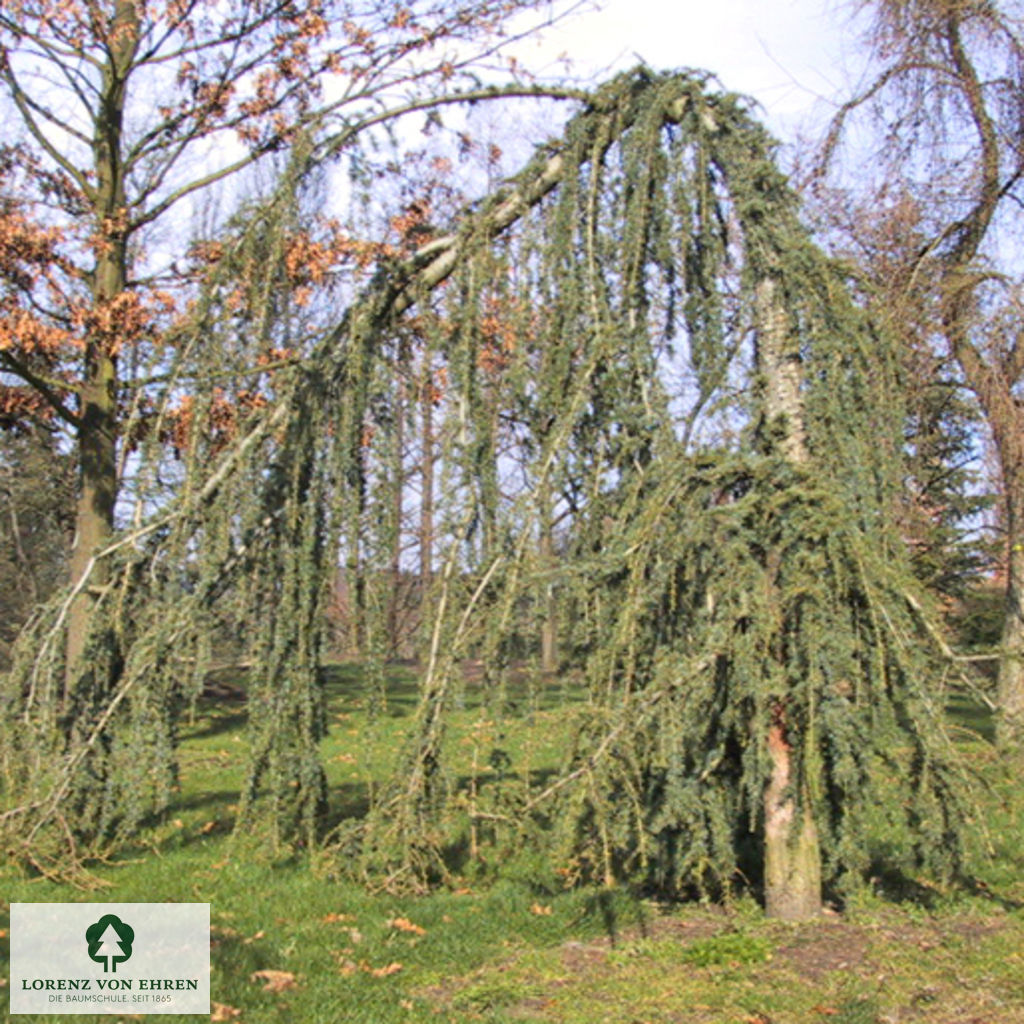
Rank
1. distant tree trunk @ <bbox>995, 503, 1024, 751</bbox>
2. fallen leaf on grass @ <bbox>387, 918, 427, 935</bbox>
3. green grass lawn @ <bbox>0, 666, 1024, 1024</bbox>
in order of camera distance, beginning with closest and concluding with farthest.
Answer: green grass lawn @ <bbox>0, 666, 1024, 1024</bbox>, fallen leaf on grass @ <bbox>387, 918, 427, 935</bbox>, distant tree trunk @ <bbox>995, 503, 1024, 751</bbox>

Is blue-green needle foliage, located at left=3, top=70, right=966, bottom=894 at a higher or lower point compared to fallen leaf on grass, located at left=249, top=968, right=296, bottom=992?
higher

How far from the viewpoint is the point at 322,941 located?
4.39 metres

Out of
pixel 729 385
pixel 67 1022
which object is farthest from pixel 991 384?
pixel 67 1022

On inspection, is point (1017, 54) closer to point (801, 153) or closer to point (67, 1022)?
point (801, 153)

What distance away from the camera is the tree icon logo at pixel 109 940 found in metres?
4.08

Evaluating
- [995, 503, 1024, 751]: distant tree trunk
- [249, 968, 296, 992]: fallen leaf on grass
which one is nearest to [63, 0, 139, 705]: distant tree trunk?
[249, 968, 296, 992]: fallen leaf on grass

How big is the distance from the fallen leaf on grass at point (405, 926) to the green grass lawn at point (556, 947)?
0.01 metres

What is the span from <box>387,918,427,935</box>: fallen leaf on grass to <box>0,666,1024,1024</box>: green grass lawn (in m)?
0.01

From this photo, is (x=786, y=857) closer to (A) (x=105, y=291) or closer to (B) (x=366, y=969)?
(B) (x=366, y=969)

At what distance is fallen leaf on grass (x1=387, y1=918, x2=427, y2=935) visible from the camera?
4547 mm

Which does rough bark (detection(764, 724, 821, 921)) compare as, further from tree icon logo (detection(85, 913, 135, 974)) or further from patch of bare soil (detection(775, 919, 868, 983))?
tree icon logo (detection(85, 913, 135, 974))

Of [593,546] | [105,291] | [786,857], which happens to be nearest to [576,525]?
[593,546]

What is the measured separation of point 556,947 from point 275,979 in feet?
3.71

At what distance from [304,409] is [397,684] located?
45.7 ft
